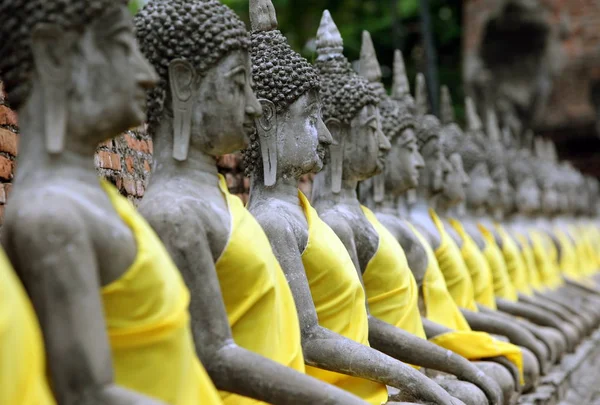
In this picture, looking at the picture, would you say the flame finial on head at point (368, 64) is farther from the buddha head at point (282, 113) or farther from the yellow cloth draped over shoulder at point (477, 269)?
the yellow cloth draped over shoulder at point (477, 269)

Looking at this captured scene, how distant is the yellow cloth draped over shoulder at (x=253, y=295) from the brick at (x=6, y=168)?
113cm

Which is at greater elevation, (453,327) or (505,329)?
(453,327)

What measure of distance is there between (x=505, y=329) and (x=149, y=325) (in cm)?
431

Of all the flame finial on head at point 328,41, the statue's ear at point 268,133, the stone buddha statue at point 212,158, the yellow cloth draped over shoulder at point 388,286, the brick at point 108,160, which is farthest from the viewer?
the flame finial on head at point 328,41

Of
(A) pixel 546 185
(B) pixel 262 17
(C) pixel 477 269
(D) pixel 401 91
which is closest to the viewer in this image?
(B) pixel 262 17

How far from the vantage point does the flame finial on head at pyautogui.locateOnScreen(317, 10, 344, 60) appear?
5.73 meters

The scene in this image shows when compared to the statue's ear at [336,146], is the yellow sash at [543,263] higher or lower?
lower

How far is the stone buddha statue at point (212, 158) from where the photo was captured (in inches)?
144

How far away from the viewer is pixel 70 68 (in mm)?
3098

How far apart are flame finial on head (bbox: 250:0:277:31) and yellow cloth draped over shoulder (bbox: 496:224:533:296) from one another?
4637mm

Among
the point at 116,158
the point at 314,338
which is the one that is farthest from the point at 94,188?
the point at 116,158

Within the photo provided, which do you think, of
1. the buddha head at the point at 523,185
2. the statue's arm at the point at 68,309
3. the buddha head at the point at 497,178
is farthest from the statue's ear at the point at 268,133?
the buddha head at the point at 523,185

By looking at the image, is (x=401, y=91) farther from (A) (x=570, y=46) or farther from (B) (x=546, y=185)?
(A) (x=570, y=46)

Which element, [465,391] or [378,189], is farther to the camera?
[378,189]
